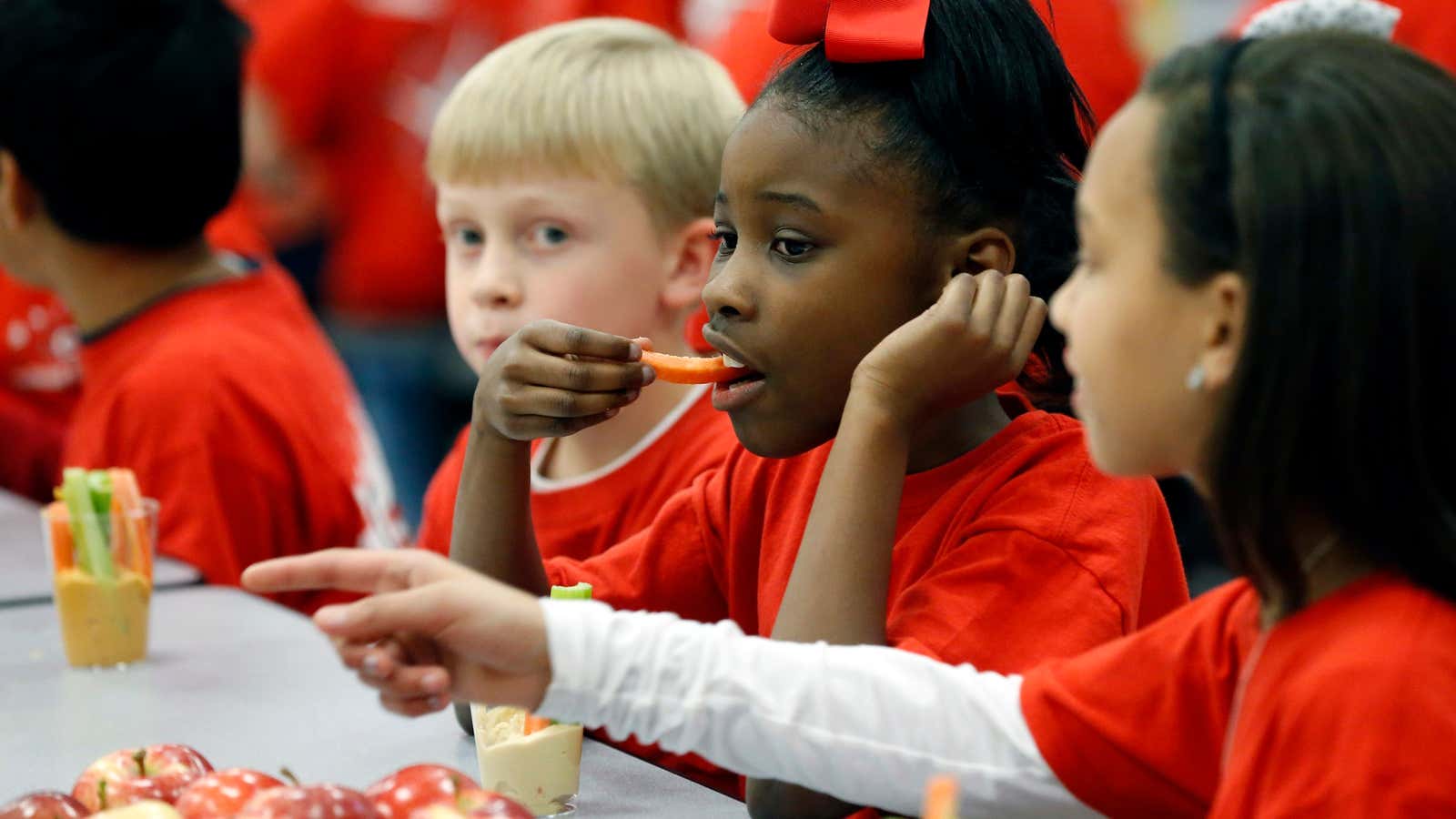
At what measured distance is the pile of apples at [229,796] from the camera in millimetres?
968

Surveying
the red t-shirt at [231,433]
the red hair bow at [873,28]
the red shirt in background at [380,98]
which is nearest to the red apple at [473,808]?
the red hair bow at [873,28]

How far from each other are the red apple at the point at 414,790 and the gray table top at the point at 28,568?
1.02m

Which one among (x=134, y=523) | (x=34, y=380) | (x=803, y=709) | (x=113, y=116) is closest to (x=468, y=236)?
(x=134, y=523)

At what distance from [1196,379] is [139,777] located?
725 mm

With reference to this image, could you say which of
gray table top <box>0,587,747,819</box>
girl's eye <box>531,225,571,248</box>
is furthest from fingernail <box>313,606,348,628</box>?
girl's eye <box>531,225,571,248</box>

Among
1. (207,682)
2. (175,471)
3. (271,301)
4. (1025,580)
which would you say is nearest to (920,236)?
(1025,580)

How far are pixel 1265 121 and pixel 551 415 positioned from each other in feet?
2.49

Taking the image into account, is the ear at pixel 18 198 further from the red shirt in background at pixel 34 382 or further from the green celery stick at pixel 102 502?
the green celery stick at pixel 102 502

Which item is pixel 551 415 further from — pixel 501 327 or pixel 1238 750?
pixel 1238 750

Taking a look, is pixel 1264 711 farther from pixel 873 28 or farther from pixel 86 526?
pixel 86 526

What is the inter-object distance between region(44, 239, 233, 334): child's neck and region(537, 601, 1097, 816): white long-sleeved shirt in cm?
183

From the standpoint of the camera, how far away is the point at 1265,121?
932 millimetres

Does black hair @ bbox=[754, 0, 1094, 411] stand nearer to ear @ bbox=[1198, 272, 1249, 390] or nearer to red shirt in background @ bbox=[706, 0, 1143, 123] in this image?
ear @ bbox=[1198, 272, 1249, 390]

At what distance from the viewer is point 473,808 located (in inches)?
39.1
